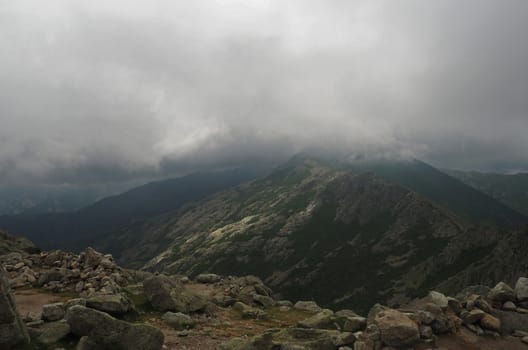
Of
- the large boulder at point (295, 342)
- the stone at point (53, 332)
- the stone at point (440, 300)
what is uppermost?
the stone at point (53, 332)

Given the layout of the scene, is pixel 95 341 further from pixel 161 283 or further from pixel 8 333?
pixel 161 283

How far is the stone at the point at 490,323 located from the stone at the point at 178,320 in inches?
959

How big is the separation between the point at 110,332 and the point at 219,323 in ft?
48.3

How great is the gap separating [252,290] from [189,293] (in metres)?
20.5

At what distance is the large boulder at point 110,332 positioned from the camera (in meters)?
21.3

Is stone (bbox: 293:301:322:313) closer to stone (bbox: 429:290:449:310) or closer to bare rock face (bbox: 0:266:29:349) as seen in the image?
stone (bbox: 429:290:449:310)

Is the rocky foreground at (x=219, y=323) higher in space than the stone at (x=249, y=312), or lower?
higher

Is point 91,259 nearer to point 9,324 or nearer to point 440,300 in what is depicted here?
point 9,324

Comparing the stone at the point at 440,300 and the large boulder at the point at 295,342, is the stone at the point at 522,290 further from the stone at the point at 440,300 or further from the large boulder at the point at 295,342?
the large boulder at the point at 295,342

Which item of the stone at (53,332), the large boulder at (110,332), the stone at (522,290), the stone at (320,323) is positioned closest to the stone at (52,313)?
the stone at (53,332)

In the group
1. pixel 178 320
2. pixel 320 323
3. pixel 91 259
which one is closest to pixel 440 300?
pixel 320 323

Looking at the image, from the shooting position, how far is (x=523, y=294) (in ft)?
92.2

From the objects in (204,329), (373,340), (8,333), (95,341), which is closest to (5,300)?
(8,333)

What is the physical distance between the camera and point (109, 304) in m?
28.0
